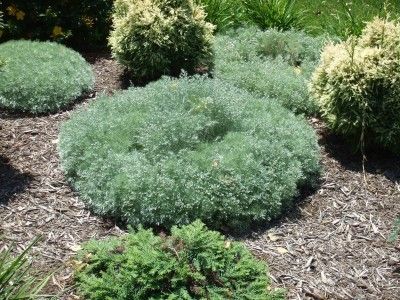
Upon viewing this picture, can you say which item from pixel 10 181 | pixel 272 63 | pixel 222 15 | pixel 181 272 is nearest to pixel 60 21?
pixel 222 15

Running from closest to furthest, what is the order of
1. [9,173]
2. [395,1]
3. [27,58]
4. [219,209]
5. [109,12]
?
1. [219,209]
2. [9,173]
3. [27,58]
4. [109,12]
5. [395,1]

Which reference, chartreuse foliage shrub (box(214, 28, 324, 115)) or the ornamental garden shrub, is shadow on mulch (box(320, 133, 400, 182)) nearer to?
chartreuse foliage shrub (box(214, 28, 324, 115))

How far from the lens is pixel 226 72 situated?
6.92m

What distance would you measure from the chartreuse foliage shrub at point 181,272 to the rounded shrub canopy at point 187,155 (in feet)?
2.72

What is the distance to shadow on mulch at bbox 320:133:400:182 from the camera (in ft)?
18.7

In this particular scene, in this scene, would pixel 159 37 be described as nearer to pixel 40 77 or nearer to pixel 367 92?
pixel 40 77

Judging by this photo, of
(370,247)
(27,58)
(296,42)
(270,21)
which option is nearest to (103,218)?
(370,247)

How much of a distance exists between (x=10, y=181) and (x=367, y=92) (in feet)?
10.5

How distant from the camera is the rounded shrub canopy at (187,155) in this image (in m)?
4.71

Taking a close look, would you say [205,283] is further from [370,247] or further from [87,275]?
[370,247]

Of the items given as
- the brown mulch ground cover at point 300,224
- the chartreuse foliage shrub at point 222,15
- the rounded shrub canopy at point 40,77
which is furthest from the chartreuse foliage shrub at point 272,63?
the rounded shrub canopy at point 40,77

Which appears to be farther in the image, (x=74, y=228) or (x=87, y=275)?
(x=74, y=228)

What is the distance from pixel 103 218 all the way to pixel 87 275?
952 mm

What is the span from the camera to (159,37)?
261 inches
